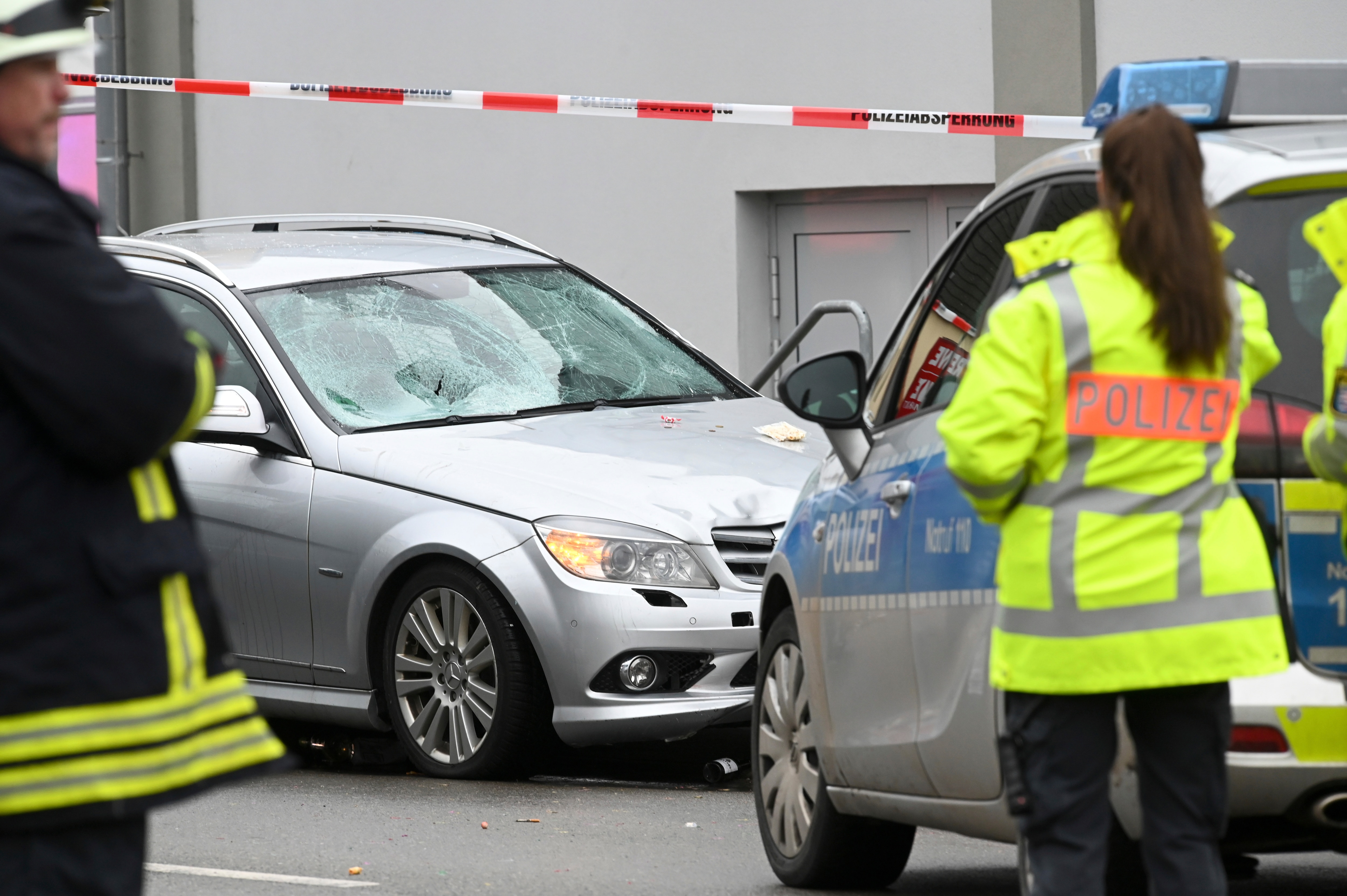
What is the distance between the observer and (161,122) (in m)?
17.1

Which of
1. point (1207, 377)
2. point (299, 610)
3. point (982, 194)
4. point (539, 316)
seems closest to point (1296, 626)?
point (1207, 377)

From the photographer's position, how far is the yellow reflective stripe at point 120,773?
249 cm

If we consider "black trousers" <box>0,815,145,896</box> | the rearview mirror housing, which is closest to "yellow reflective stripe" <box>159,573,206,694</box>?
"black trousers" <box>0,815,145,896</box>

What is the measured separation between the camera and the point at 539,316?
888 cm

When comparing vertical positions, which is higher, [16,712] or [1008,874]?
[16,712]

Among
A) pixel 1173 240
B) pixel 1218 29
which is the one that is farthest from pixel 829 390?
pixel 1218 29

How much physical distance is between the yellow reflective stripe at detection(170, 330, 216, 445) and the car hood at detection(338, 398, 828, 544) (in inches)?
177

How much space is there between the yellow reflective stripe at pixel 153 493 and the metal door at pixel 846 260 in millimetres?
11634

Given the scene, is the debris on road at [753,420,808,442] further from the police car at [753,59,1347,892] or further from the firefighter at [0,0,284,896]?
the firefighter at [0,0,284,896]

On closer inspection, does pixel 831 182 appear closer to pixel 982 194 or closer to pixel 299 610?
pixel 982 194

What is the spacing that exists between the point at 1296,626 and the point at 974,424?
0.81 metres

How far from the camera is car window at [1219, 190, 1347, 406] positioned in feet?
13.1

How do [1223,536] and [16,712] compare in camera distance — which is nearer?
[16,712]

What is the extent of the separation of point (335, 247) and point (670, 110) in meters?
3.37
